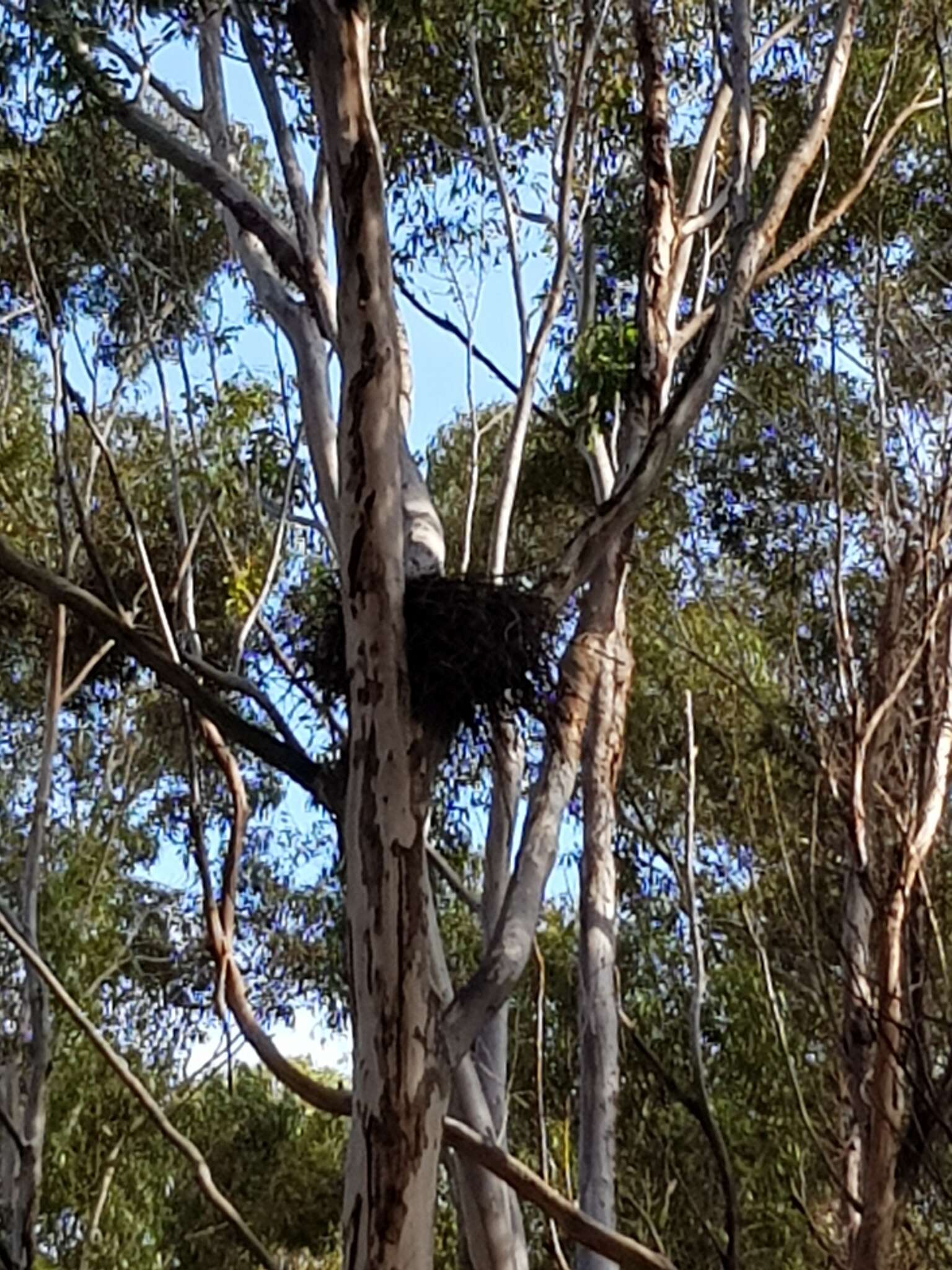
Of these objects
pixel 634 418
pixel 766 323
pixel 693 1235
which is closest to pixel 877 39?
pixel 766 323

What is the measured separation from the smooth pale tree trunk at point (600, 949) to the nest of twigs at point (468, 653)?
96cm

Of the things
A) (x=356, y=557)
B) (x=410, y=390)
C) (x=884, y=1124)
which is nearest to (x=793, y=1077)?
(x=884, y=1124)

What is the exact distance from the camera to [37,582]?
129 inches

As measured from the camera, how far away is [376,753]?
2920 mm

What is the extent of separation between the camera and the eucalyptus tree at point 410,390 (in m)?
2.88

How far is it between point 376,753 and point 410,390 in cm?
194

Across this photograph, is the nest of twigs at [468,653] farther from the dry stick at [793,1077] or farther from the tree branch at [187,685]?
the dry stick at [793,1077]

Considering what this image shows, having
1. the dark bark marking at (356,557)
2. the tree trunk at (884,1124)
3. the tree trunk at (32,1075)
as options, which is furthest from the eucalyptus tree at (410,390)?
the tree trunk at (32,1075)

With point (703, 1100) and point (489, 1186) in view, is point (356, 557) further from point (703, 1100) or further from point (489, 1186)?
point (489, 1186)

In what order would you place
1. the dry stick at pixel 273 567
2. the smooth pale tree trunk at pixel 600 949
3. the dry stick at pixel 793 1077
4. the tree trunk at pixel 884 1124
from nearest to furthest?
the tree trunk at pixel 884 1124 → the dry stick at pixel 793 1077 → the smooth pale tree trunk at pixel 600 949 → the dry stick at pixel 273 567

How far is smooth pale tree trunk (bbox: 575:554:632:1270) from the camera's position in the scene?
4598 mm

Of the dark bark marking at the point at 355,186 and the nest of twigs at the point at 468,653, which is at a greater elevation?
the dark bark marking at the point at 355,186

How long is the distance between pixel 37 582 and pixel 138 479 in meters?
5.60

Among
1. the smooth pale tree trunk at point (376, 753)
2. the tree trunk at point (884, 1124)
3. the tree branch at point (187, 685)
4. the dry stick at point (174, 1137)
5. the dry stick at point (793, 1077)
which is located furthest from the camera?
the dry stick at point (793, 1077)
